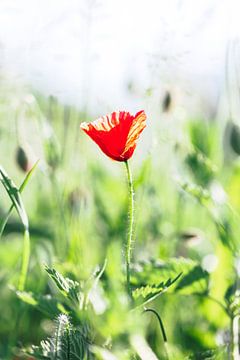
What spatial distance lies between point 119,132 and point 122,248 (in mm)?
692

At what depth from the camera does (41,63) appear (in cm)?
163

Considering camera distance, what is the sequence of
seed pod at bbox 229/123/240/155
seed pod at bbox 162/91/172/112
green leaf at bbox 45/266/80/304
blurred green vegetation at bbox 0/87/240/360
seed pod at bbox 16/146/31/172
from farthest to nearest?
seed pod at bbox 162/91/172/112 < seed pod at bbox 16/146/31/172 < seed pod at bbox 229/123/240/155 < blurred green vegetation at bbox 0/87/240/360 < green leaf at bbox 45/266/80/304

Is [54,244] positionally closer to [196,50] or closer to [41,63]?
[41,63]

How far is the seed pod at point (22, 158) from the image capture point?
1.59 metres

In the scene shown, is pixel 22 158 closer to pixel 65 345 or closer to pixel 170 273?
pixel 170 273

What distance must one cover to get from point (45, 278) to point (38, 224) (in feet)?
0.78

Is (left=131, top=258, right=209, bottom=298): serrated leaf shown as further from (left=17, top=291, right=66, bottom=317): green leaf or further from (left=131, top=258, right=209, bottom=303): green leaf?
(left=17, top=291, right=66, bottom=317): green leaf

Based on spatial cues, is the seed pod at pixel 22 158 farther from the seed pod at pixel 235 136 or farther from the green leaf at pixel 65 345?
the green leaf at pixel 65 345

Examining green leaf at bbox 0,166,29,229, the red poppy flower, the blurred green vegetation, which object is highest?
the red poppy flower

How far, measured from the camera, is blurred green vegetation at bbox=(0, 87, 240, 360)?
3.41 ft

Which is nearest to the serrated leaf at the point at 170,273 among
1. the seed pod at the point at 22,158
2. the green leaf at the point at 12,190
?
the green leaf at the point at 12,190

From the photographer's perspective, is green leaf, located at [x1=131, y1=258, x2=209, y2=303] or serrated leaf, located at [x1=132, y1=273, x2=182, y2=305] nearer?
serrated leaf, located at [x1=132, y1=273, x2=182, y2=305]

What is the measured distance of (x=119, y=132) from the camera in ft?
3.15

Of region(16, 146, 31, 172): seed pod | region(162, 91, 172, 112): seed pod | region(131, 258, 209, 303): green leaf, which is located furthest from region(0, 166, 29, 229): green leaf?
region(162, 91, 172, 112): seed pod
